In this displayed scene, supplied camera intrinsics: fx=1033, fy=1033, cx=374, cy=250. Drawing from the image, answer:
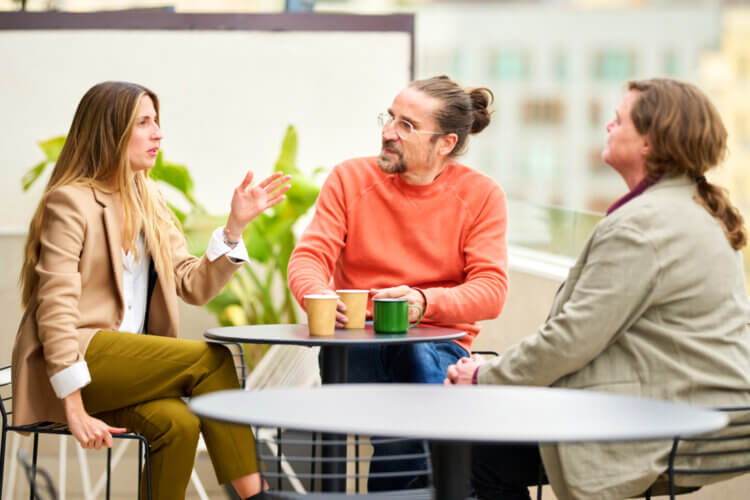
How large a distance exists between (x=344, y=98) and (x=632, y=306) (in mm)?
2709

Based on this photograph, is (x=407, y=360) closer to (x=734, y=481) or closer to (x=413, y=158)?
(x=413, y=158)

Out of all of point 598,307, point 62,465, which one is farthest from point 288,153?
point 598,307

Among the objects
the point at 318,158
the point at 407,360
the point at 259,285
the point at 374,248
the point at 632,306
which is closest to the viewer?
the point at 632,306

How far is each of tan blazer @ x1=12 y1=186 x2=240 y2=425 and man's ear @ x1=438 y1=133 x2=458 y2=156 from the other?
0.87m

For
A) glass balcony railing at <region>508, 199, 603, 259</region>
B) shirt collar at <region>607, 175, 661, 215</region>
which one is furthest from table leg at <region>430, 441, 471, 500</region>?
glass balcony railing at <region>508, 199, 603, 259</region>

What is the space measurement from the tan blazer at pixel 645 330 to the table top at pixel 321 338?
0.92ft

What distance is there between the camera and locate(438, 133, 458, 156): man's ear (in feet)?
9.82

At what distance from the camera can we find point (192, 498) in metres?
4.48

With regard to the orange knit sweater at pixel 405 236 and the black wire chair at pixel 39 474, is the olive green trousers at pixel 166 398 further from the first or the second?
the black wire chair at pixel 39 474

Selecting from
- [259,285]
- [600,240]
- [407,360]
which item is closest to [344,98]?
[259,285]

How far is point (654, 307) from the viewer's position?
2057 millimetres

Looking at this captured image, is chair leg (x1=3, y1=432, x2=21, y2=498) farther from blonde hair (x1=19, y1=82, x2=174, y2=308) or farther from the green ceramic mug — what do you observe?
the green ceramic mug

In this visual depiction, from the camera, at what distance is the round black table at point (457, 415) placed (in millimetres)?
1283

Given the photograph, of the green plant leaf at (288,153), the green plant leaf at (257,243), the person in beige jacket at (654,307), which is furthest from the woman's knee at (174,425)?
the green plant leaf at (288,153)
